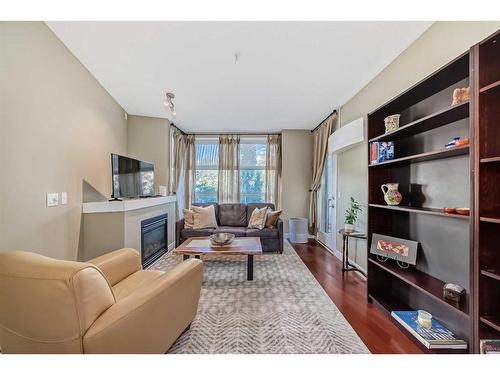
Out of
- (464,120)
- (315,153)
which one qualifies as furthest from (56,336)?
(315,153)

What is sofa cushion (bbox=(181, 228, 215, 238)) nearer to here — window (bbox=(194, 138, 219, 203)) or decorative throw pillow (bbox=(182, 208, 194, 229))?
decorative throw pillow (bbox=(182, 208, 194, 229))

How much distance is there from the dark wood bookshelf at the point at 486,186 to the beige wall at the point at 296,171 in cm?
411

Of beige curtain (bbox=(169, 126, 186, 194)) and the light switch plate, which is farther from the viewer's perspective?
beige curtain (bbox=(169, 126, 186, 194))

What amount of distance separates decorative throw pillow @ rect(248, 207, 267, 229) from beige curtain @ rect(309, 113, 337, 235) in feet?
4.41

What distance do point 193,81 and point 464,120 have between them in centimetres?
279

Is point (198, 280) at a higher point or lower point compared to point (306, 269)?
higher

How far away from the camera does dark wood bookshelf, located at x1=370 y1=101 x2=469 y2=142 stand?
1.47m

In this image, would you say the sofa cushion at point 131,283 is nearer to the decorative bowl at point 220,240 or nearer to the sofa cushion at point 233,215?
the decorative bowl at point 220,240

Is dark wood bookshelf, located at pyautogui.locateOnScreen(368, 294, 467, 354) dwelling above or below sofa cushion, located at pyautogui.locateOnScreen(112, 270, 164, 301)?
below

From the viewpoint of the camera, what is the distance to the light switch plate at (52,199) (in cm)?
222

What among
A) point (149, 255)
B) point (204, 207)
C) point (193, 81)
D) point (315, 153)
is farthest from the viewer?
point (315, 153)

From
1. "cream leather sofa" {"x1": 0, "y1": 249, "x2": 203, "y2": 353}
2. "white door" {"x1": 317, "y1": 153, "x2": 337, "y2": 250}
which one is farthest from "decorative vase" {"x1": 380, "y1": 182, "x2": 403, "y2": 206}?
"white door" {"x1": 317, "y1": 153, "x2": 337, "y2": 250}

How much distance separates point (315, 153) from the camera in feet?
16.8
